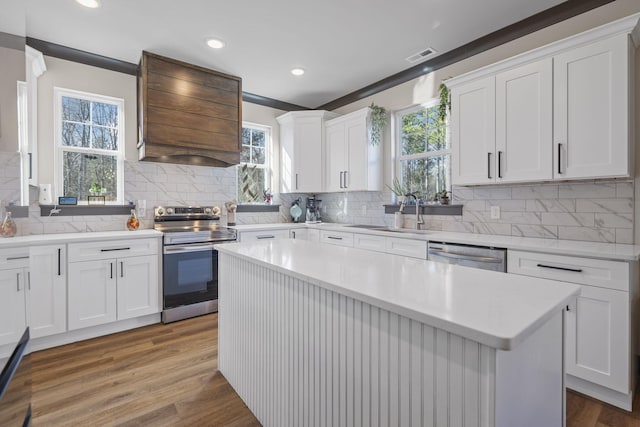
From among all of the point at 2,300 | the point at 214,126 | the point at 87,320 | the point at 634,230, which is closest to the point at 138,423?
the point at 2,300

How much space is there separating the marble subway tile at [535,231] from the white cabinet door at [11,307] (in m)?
3.19

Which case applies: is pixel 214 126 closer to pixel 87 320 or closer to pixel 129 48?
pixel 129 48

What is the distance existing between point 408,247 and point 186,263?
2263mm

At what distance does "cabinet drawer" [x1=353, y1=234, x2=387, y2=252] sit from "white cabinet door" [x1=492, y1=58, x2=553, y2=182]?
3.95 feet

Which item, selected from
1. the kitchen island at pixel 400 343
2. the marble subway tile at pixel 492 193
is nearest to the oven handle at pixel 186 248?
the kitchen island at pixel 400 343

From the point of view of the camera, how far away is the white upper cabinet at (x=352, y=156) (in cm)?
388

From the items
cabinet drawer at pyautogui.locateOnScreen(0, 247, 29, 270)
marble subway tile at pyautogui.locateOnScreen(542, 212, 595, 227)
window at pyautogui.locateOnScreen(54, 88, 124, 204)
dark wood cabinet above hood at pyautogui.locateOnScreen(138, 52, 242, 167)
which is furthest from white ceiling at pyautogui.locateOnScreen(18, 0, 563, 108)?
cabinet drawer at pyautogui.locateOnScreen(0, 247, 29, 270)

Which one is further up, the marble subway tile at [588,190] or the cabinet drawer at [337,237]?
the marble subway tile at [588,190]

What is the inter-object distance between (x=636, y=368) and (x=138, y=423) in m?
3.12

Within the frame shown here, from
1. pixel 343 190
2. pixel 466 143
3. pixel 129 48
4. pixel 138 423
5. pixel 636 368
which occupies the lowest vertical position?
pixel 138 423

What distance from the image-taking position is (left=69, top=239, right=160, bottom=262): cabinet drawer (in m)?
2.75

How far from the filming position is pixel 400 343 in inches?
38.3

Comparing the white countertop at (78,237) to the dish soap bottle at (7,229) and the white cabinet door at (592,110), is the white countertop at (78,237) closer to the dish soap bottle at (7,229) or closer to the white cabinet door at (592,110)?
the dish soap bottle at (7,229)

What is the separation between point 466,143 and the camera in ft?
9.26
